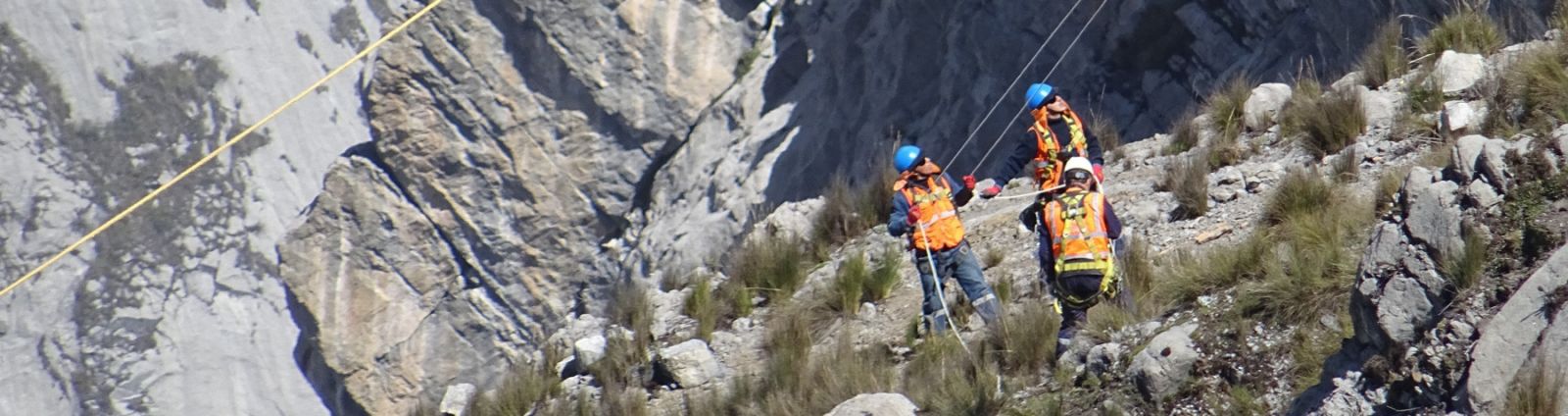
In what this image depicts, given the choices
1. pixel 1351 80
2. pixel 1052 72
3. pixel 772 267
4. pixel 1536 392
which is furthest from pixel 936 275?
pixel 1052 72

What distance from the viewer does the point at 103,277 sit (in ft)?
81.9

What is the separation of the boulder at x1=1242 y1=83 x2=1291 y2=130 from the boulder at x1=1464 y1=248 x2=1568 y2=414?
18.7ft

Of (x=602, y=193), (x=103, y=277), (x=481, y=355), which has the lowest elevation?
(x=481, y=355)

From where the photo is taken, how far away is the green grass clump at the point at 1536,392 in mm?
4582

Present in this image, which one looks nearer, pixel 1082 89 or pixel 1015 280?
pixel 1015 280

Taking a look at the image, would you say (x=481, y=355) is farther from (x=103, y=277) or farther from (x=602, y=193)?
(x=103, y=277)

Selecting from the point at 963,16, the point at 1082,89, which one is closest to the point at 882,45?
the point at 963,16

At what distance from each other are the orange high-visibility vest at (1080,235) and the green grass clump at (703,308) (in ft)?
12.6

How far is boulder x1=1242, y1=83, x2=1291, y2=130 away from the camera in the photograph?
1048 centimetres

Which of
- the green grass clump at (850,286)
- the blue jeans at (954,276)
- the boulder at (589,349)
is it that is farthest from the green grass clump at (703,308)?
the blue jeans at (954,276)

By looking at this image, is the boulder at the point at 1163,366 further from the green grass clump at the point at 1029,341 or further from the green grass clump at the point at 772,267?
the green grass clump at the point at 772,267

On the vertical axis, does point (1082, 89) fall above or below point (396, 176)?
below

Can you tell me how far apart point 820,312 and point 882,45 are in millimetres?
6974

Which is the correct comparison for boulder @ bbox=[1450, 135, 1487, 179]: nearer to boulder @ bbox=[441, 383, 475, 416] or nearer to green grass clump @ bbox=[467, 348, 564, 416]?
green grass clump @ bbox=[467, 348, 564, 416]
